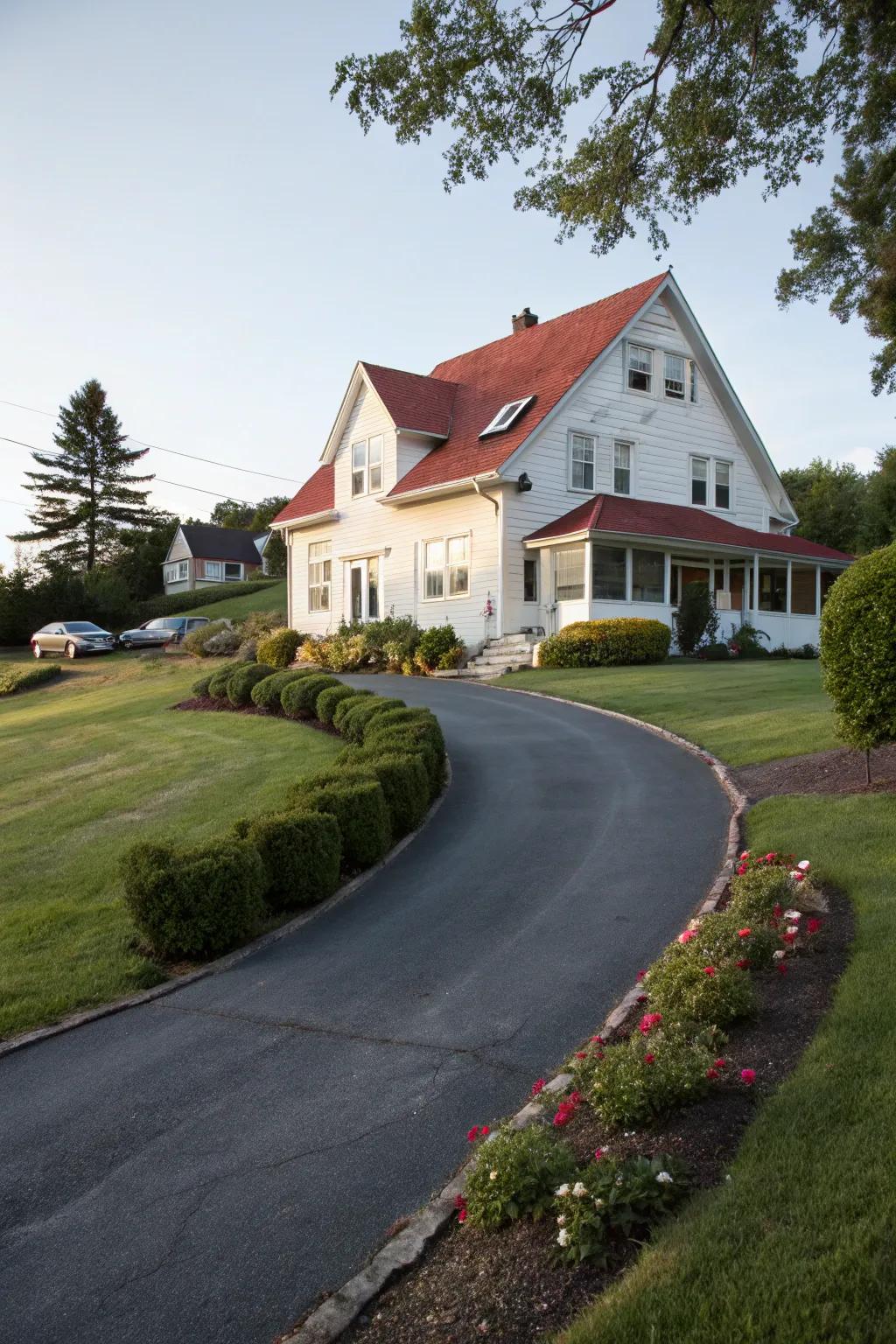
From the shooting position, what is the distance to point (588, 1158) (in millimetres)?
3795

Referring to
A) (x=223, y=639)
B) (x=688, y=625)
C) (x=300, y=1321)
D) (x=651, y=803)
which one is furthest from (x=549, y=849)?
(x=223, y=639)

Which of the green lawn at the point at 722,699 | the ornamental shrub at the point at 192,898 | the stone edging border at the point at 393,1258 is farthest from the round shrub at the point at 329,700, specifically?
the stone edging border at the point at 393,1258

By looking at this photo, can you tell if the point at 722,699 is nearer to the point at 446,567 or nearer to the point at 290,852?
the point at 290,852

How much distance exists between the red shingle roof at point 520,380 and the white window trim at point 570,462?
1272 mm

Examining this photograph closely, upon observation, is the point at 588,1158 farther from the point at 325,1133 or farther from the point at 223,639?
the point at 223,639

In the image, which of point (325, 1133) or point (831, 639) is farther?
point (831, 639)

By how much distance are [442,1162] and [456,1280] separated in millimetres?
862

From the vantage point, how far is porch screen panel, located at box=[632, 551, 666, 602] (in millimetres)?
26281

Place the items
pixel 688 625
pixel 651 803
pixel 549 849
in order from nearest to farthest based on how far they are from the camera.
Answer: pixel 549 849 → pixel 651 803 → pixel 688 625

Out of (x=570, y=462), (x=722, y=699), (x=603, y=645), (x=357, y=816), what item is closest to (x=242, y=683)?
(x=603, y=645)

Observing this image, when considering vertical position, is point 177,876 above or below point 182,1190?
above

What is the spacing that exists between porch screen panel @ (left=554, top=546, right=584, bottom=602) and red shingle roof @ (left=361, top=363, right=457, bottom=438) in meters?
6.63

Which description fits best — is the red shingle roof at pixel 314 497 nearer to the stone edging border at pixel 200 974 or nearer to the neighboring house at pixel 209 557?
the stone edging border at pixel 200 974

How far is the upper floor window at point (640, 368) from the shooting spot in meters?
28.5
